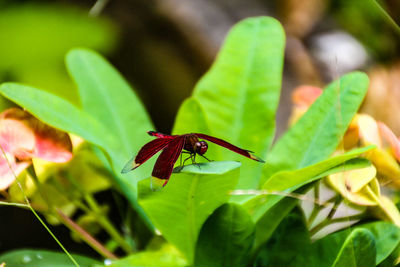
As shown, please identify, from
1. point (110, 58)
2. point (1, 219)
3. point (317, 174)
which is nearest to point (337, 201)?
point (317, 174)

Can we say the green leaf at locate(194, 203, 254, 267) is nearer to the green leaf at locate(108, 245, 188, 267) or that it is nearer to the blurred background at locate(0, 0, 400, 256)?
the green leaf at locate(108, 245, 188, 267)

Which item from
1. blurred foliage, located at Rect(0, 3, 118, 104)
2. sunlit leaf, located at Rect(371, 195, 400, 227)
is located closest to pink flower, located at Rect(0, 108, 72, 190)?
sunlit leaf, located at Rect(371, 195, 400, 227)

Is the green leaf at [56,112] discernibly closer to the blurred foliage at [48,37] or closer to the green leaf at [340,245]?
the green leaf at [340,245]

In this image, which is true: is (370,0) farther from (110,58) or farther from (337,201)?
(110,58)

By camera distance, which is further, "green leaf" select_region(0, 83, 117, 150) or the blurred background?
the blurred background

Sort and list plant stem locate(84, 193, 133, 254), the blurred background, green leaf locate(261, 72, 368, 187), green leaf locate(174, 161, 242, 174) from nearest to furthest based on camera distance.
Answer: green leaf locate(174, 161, 242, 174)
green leaf locate(261, 72, 368, 187)
plant stem locate(84, 193, 133, 254)
the blurred background

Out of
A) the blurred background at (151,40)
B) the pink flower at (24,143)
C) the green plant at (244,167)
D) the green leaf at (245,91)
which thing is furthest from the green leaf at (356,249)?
the blurred background at (151,40)

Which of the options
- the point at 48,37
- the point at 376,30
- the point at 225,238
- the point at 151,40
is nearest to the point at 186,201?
the point at 225,238
